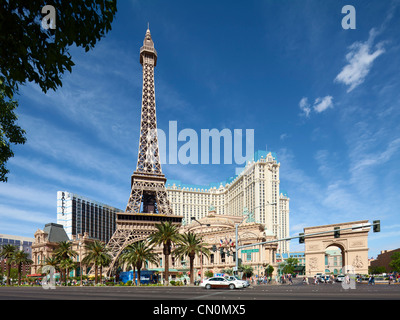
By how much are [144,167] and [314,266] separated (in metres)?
48.2

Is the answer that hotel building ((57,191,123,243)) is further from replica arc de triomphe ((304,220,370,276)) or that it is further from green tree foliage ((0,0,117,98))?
green tree foliage ((0,0,117,98))

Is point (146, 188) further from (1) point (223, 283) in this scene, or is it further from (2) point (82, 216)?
(2) point (82, 216)

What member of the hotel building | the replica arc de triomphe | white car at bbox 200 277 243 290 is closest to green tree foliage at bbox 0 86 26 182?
white car at bbox 200 277 243 290

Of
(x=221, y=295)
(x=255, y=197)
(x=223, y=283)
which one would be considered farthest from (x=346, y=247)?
(x=255, y=197)

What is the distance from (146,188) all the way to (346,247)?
48110 mm

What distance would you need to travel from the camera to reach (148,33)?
107 meters

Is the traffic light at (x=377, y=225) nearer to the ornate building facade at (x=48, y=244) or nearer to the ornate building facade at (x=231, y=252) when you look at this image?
the ornate building facade at (x=231, y=252)

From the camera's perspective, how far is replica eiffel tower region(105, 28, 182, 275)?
76812mm

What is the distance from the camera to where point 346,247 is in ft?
215

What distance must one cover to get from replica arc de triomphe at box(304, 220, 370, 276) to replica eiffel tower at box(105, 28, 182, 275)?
32348 millimetres

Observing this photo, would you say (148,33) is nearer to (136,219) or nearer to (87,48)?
(136,219)

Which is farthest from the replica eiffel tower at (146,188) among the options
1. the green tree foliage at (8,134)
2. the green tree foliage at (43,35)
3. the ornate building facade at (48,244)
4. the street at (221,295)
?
the green tree foliage at (43,35)

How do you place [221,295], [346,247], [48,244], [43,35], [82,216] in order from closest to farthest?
[43,35]
[221,295]
[346,247]
[48,244]
[82,216]

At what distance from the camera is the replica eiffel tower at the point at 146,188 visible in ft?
252
